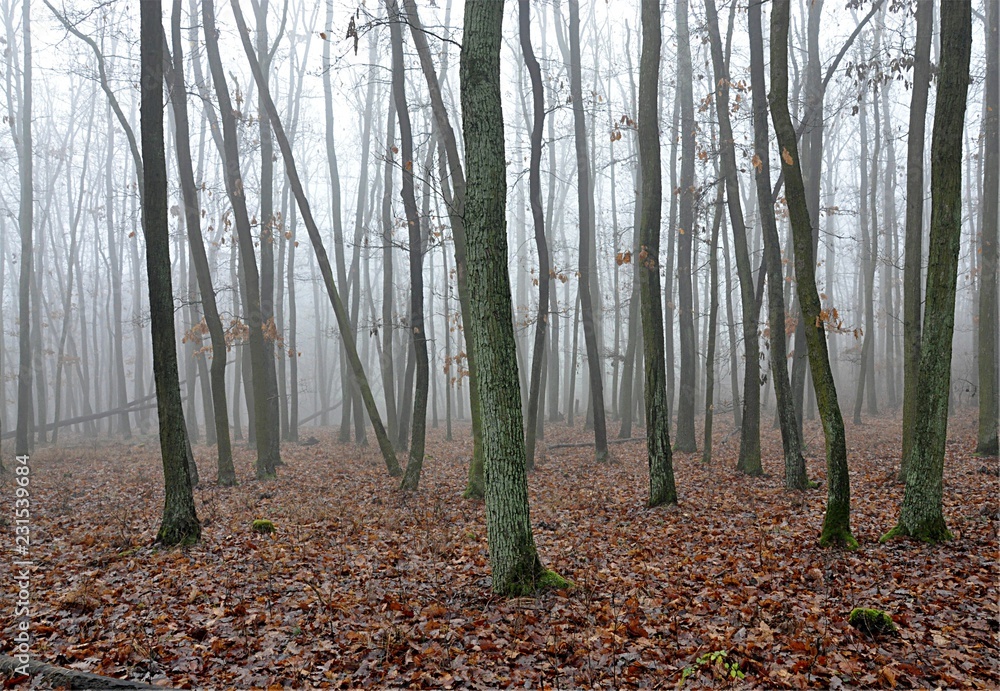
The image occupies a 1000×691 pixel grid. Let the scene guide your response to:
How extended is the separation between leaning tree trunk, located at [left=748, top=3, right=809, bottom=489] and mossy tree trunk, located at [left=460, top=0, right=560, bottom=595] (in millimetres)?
6069

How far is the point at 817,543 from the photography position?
22.4ft

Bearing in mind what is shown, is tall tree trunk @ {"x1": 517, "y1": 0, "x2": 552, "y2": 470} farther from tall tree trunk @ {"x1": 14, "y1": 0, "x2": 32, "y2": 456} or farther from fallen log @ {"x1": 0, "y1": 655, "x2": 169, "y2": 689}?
tall tree trunk @ {"x1": 14, "y1": 0, "x2": 32, "y2": 456}

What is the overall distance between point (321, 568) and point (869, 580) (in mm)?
5393

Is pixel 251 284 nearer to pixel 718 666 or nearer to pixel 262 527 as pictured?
pixel 262 527

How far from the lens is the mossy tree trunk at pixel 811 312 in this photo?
263 inches

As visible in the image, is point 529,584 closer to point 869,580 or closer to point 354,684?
point 354,684

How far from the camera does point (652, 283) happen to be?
9469 millimetres

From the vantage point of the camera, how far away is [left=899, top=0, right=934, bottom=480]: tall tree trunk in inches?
372

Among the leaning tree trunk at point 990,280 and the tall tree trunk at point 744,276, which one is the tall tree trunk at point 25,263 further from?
the leaning tree trunk at point 990,280

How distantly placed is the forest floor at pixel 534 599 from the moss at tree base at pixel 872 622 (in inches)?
4.1

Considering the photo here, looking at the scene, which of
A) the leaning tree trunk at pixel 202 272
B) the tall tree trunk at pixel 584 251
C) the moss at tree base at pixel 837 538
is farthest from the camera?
the tall tree trunk at pixel 584 251

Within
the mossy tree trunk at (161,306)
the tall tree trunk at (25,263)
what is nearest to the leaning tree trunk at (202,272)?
the mossy tree trunk at (161,306)

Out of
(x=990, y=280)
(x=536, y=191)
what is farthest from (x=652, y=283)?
(x=990, y=280)

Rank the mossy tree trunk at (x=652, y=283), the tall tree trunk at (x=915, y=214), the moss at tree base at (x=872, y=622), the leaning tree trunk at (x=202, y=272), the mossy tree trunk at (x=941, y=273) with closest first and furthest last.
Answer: the moss at tree base at (x=872, y=622) < the mossy tree trunk at (x=941, y=273) < the mossy tree trunk at (x=652, y=283) < the tall tree trunk at (x=915, y=214) < the leaning tree trunk at (x=202, y=272)
